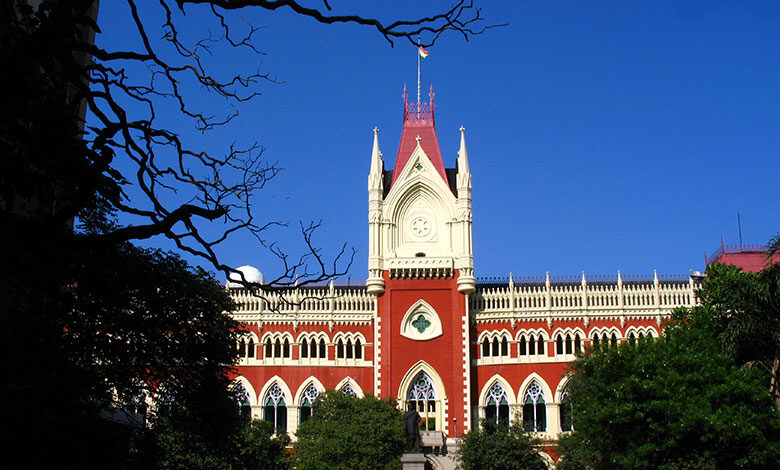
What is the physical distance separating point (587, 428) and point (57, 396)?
3470 cm

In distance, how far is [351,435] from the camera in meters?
46.0

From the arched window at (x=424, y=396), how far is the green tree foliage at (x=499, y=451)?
21.7 ft

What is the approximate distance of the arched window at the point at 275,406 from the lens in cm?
5862

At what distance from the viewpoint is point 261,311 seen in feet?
198

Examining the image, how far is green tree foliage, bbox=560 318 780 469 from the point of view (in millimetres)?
40625

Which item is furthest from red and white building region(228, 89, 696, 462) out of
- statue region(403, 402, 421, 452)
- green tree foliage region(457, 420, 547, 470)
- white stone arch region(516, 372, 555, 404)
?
statue region(403, 402, 421, 452)

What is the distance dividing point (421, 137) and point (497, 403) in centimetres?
1827

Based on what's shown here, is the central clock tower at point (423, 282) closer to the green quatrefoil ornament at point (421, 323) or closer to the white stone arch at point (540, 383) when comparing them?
the green quatrefoil ornament at point (421, 323)

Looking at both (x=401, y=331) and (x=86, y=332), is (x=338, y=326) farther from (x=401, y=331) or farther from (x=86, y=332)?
(x=86, y=332)

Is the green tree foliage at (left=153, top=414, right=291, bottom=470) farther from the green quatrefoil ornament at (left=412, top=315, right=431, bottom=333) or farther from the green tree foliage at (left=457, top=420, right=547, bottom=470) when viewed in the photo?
the green quatrefoil ornament at (left=412, top=315, right=431, bottom=333)

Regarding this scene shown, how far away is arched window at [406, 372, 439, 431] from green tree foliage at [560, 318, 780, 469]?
12.8 metres

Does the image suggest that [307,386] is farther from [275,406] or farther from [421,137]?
[421,137]

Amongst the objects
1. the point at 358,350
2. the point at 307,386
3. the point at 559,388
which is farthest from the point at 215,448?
the point at 559,388

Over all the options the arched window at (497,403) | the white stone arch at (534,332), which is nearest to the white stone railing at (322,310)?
the arched window at (497,403)
